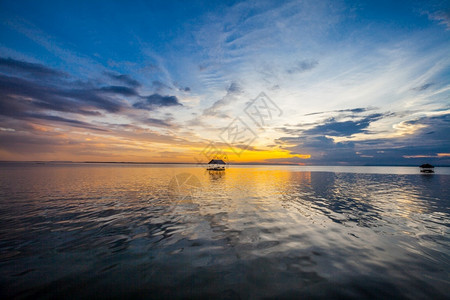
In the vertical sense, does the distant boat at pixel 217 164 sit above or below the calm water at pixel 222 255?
above

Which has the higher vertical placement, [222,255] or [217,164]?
[217,164]

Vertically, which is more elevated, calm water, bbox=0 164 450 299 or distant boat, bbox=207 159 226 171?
distant boat, bbox=207 159 226 171

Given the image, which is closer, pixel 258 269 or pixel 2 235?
pixel 258 269

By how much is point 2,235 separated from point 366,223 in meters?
20.7

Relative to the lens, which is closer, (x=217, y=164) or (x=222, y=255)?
(x=222, y=255)

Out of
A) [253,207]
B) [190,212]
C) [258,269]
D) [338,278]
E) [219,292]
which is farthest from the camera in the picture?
[253,207]

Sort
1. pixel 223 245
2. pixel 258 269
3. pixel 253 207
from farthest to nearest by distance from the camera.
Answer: pixel 253 207
pixel 223 245
pixel 258 269

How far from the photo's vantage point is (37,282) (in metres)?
5.64

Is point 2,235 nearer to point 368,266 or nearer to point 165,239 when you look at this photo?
point 165,239

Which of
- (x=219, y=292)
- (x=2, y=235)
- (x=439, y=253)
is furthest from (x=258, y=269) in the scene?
(x=2, y=235)

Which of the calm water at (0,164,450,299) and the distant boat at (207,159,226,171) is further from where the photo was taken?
the distant boat at (207,159,226,171)

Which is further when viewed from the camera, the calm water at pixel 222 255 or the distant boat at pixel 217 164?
the distant boat at pixel 217 164

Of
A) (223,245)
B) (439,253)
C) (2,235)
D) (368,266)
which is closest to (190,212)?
(223,245)

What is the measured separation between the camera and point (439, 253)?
7801 millimetres
